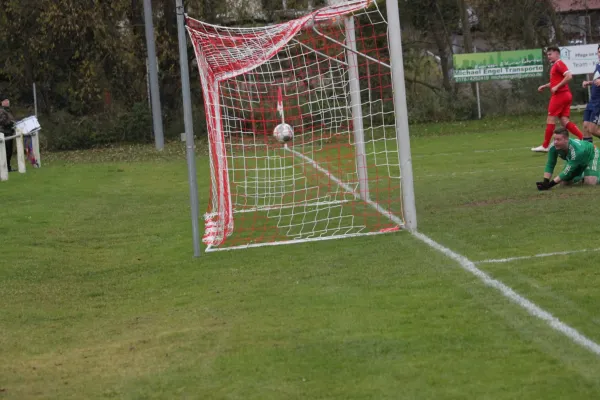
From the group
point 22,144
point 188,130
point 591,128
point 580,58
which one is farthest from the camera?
point 580,58

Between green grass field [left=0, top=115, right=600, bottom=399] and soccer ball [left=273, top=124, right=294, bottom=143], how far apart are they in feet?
10.2

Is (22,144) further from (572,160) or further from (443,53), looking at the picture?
(443,53)

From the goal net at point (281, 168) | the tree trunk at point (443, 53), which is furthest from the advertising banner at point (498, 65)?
the goal net at point (281, 168)

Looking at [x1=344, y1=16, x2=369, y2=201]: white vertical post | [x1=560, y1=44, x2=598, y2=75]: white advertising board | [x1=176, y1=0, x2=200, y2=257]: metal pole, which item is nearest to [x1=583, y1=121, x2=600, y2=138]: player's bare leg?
[x1=344, y1=16, x2=369, y2=201]: white vertical post

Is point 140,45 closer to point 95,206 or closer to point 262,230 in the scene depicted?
point 95,206

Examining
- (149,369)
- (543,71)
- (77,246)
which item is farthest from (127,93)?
(149,369)

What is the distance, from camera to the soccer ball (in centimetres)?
1667

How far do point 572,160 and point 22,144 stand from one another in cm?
1448

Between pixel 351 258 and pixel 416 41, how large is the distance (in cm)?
2911

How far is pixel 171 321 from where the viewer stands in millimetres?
7508

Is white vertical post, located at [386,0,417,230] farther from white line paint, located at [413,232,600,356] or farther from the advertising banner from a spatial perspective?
the advertising banner

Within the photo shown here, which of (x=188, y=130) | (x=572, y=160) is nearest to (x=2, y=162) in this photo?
(x=188, y=130)

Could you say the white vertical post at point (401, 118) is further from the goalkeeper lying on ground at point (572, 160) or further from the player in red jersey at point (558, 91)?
the player in red jersey at point (558, 91)

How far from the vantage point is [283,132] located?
17.0 m
